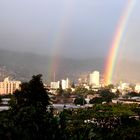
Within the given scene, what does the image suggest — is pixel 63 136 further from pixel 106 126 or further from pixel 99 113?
pixel 99 113

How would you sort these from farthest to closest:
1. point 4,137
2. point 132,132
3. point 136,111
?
point 136,111 → point 132,132 → point 4,137

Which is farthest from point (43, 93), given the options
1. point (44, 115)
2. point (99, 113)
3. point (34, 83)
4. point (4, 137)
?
point (4, 137)

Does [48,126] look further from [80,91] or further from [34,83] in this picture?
[80,91]

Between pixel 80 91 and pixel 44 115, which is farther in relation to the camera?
pixel 80 91

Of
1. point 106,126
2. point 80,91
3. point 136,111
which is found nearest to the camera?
point 106,126

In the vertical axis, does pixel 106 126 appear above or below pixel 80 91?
below

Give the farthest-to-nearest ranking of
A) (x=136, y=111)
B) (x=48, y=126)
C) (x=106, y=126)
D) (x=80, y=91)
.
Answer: (x=80, y=91), (x=136, y=111), (x=106, y=126), (x=48, y=126)

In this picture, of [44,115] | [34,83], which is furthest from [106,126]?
[44,115]

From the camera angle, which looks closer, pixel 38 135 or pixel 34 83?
pixel 38 135

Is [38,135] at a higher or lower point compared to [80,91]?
lower
